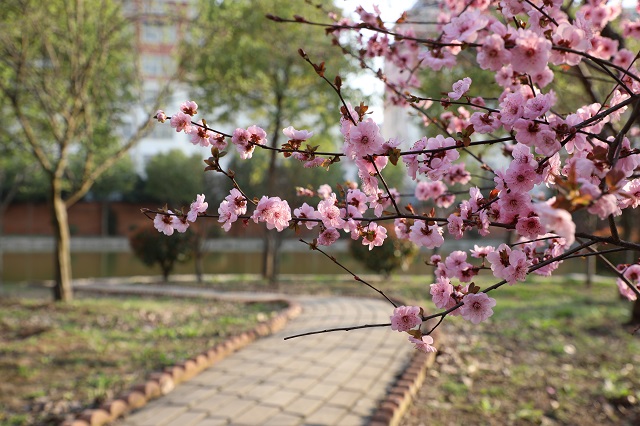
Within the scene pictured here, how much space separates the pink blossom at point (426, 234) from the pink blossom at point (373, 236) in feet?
0.36

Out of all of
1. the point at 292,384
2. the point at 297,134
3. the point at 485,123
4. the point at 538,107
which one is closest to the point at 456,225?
the point at 485,123

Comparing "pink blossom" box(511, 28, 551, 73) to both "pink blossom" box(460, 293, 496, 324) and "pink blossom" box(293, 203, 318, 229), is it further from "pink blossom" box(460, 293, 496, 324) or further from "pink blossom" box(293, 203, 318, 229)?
"pink blossom" box(293, 203, 318, 229)

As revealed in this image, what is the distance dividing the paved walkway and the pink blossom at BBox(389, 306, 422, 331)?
1626mm

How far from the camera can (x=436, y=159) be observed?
4.84ft

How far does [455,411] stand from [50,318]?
4520mm

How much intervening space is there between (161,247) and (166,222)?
31.3 feet

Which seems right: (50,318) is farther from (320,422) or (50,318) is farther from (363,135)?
(363,135)

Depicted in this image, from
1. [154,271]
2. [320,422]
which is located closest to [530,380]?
[320,422]

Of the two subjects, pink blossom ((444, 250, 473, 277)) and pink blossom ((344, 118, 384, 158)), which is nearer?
pink blossom ((344, 118, 384, 158))

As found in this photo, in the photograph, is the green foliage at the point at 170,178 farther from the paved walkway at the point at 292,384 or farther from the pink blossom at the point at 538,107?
the pink blossom at the point at 538,107

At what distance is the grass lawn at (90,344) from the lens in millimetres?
3221

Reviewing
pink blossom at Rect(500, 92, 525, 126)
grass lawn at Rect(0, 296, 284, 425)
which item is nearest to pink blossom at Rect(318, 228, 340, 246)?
pink blossom at Rect(500, 92, 525, 126)

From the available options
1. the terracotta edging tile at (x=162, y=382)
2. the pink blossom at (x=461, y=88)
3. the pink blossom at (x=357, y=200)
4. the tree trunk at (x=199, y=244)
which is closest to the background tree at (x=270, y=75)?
the tree trunk at (x=199, y=244)

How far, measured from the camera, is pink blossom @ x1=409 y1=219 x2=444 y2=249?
1.62 m
